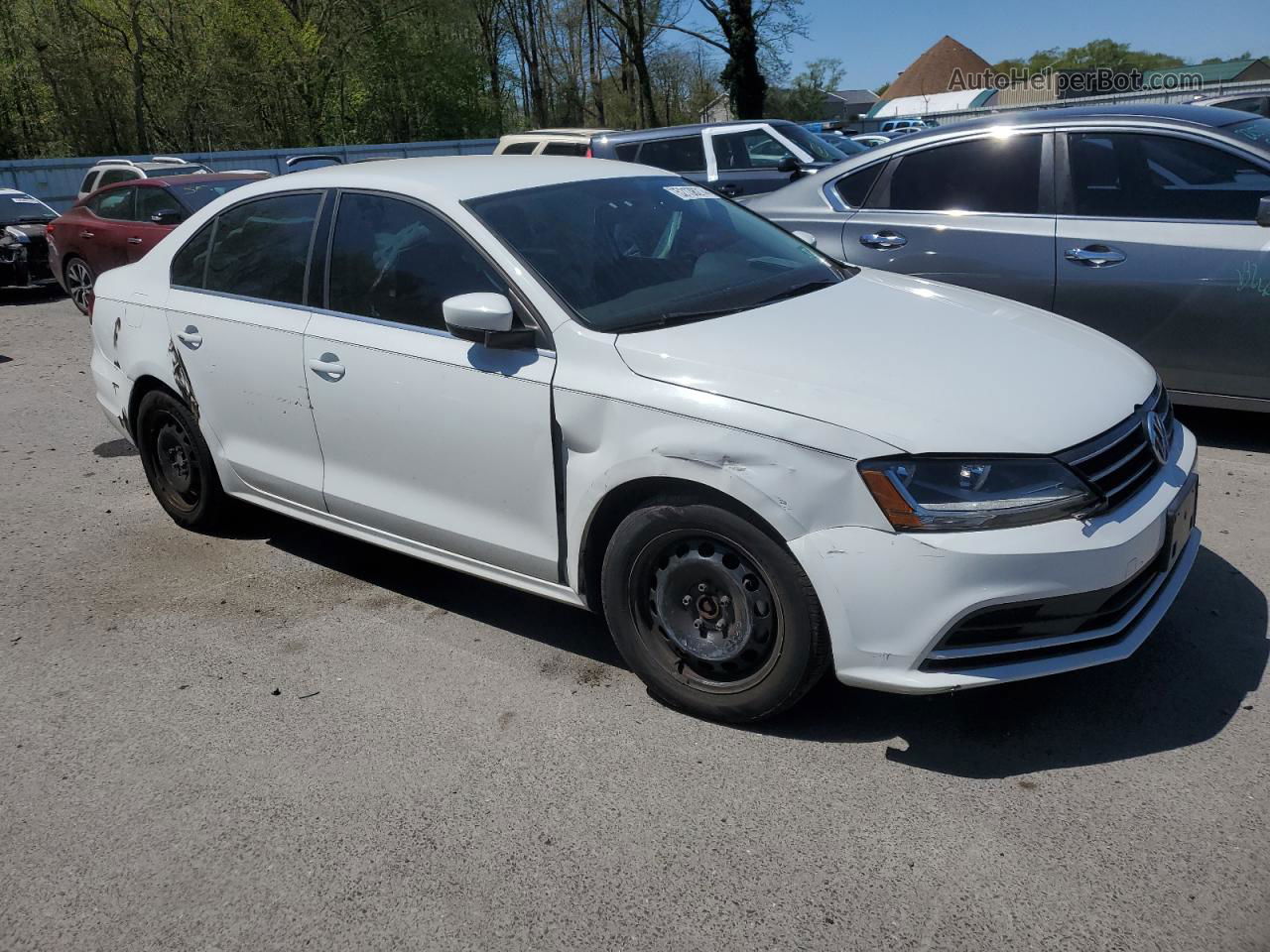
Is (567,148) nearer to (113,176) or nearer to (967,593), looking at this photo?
(113,176)

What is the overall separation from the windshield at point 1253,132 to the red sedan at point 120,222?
979 centimetres

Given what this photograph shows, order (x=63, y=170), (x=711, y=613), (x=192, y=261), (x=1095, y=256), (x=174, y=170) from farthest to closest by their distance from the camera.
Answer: (x=63, y=170)
(x=174, y=170)
(x=1095, y=256)
(x=192, y=261)
(x=711, y=613)

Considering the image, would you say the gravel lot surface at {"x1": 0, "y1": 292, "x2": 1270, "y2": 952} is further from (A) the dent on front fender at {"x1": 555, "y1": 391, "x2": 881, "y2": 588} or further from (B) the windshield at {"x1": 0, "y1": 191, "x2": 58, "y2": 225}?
(B) the windshield at {"x1": 0, "y1": 191, "x2": 58, "y2": 225}

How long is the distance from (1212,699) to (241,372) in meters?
3.74

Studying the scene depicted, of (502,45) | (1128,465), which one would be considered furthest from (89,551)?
(502,45)

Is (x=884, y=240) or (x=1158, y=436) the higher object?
(x=884, y=240)

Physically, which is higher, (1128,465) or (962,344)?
(962,344)

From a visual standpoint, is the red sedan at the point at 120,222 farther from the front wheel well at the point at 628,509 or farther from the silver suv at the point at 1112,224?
the front wheel well at the point at 628,509

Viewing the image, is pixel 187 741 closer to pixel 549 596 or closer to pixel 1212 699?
pixel 549 596

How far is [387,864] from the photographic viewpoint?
114 inches

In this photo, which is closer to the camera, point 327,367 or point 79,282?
point 327,367

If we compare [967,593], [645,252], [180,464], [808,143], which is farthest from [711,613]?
Answer: [808,143]

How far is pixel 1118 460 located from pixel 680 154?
9906 millimetres

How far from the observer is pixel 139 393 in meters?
5.27
